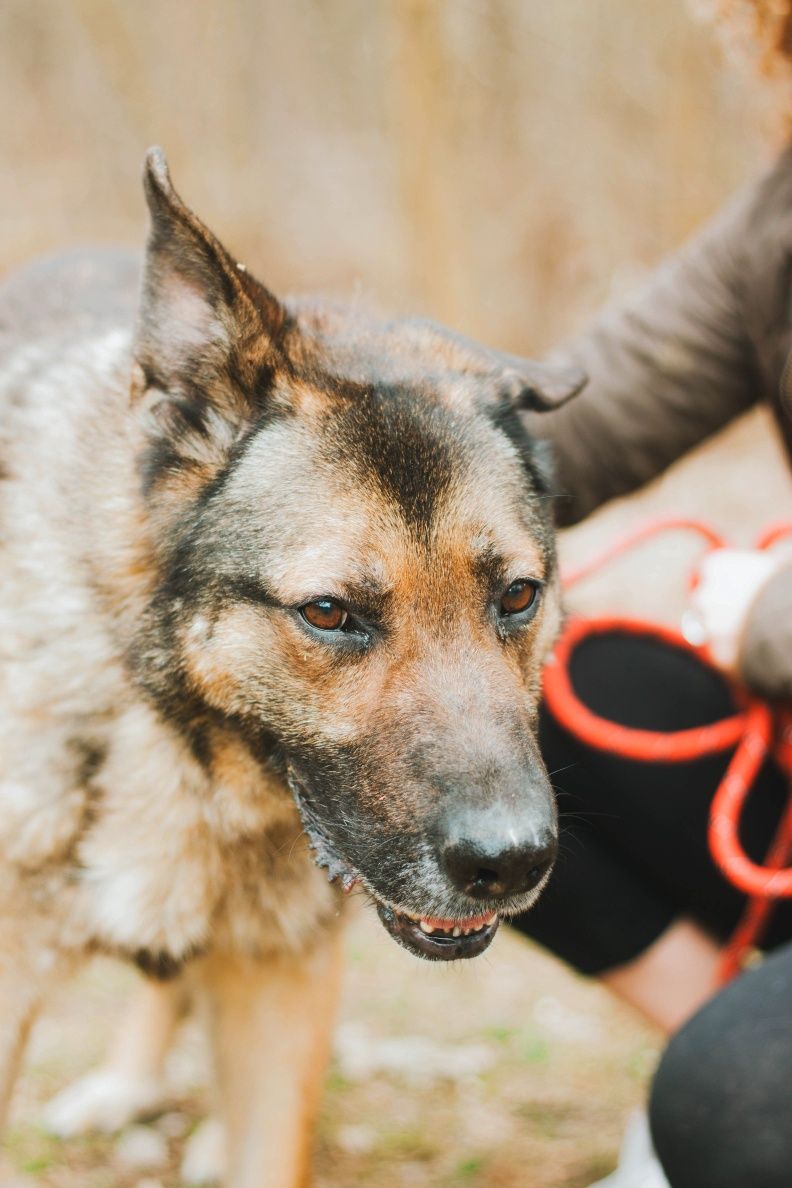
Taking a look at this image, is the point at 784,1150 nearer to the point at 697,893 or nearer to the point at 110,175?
the point at 697,893

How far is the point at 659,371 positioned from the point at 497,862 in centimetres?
152

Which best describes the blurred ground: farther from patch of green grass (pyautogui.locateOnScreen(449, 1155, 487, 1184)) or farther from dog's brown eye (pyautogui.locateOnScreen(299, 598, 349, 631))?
dog's brown eye (pyautogui.locateOnScreen(299, 598, 349, 631))

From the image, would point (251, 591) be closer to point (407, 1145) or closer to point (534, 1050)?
point (407, 1145)

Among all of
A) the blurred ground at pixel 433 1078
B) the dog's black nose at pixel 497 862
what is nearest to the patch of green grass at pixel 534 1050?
the blurred ground at pixel 433 1078

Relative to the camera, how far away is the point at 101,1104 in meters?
2.96

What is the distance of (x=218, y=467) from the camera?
2045mm

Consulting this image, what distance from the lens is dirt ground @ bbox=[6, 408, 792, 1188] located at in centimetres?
290

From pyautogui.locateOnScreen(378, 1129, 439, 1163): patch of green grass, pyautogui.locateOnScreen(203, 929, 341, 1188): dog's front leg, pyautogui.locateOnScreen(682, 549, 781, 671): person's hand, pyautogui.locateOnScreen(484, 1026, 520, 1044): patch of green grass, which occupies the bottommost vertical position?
pyautogui.locateOnScreen(484, 1026, 520, 1044): patch of green grass

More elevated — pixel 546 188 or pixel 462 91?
pixel 462 91

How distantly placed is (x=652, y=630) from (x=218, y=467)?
129 centimetres

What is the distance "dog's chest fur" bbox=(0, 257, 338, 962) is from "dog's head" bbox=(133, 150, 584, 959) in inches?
4.0

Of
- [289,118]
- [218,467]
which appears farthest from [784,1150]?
[289,118]

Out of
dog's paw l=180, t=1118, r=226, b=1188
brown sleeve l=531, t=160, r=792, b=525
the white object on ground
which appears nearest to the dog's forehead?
brown sleeve l=531, t=160, r=792, b=525

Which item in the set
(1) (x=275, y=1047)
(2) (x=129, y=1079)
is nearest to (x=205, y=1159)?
(2) (x=129, y=1079)
